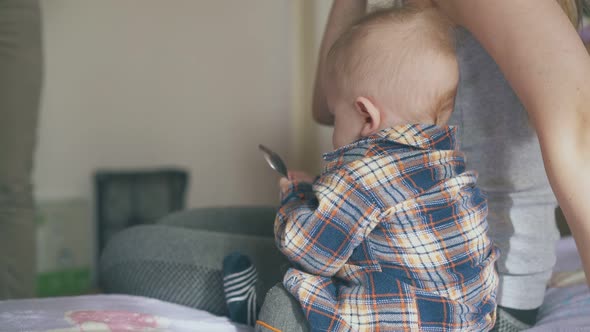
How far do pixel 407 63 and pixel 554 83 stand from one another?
21 centimetres

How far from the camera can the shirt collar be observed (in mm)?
A: 742

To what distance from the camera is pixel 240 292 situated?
0.87 metres

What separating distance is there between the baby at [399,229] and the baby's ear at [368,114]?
3 centimetres

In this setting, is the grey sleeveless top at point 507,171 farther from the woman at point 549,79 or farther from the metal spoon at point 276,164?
the metal spoon at point 276,164

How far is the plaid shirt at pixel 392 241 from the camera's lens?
72cm

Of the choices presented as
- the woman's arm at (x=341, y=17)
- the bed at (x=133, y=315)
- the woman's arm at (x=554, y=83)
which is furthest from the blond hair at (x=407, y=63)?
the bed at (x=133, y=315)

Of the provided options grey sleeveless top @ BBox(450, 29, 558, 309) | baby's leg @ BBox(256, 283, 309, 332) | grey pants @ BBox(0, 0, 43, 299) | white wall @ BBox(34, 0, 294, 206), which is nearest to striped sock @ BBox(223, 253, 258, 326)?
baby's leg @ BBox(256, 283, 309, 332)

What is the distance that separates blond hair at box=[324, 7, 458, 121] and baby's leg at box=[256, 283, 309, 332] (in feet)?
1.00

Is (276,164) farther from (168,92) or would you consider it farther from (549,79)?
(168,92)

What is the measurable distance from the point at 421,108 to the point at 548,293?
1.52ft

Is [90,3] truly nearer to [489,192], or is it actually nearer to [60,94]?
[60,94]

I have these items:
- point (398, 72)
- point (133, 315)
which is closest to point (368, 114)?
point (398, 72)

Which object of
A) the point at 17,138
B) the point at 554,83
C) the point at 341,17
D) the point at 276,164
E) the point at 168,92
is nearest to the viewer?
the point at 554,83

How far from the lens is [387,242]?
0.73m
